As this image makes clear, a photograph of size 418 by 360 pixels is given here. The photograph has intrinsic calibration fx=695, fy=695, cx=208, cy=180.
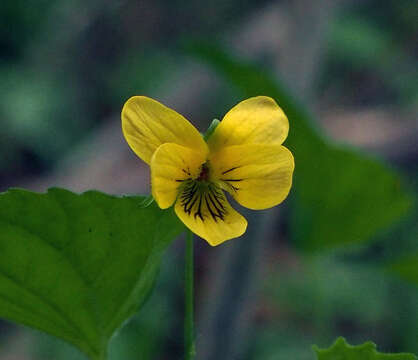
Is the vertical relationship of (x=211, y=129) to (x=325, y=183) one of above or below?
above

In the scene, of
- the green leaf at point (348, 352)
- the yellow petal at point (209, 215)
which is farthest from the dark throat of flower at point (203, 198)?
the green leaf at point (348, 352)

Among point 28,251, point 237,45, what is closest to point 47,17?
point 237,45

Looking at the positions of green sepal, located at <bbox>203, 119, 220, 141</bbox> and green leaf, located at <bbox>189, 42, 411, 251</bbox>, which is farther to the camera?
green leaf, located at <bbox>189, 42, 411, 251</bbox>

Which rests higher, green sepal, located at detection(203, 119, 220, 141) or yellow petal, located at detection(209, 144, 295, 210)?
green sepal, located at detection(203, 119, 220, 141)

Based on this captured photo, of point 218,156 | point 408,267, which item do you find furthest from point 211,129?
point 408,267

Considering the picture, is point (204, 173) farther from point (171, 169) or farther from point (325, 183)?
point (325, 183)

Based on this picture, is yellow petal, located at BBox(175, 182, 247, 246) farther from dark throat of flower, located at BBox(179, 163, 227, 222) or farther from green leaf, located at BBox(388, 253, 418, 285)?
green leaf, located at BBox(388, 253, 418, 285)

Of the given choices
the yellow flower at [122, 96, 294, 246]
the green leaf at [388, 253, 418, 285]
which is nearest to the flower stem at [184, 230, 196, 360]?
the yellow flower at [122, 96, 294, 246]
